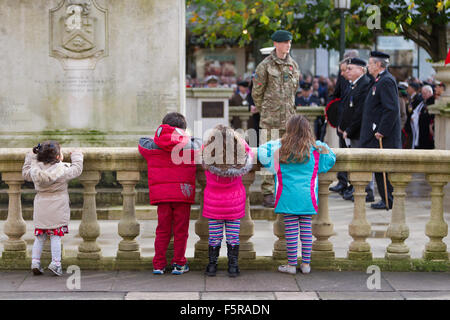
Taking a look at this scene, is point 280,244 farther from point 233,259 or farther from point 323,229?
point 233,259

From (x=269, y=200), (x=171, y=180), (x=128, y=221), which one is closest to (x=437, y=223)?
(x=171, y=180)

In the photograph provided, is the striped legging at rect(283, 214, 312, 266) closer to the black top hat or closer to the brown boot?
the brown boot

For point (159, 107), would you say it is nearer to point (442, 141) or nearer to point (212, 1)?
point (442, 141)

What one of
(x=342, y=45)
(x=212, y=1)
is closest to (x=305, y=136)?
(x=342, y=45)

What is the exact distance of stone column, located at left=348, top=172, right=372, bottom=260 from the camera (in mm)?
7094

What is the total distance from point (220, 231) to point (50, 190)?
1.37m

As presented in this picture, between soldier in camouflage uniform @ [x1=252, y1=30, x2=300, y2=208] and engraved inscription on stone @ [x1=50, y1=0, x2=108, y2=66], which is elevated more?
engraved inscription on stone @ [x1=50, y1=0, x2=108, y2=66]

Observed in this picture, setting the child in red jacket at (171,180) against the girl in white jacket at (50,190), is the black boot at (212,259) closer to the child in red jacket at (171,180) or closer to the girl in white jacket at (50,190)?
the child in red jacket at (171,180)

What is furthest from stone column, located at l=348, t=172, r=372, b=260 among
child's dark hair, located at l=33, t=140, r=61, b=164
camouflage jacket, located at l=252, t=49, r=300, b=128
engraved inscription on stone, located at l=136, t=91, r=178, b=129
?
engraved inscription on stone, located at l=136, t=91, r=178, b=129

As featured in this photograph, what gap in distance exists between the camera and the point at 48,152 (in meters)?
6.77

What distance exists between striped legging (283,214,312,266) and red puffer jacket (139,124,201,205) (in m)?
0.83

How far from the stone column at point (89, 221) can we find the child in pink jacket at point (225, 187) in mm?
944

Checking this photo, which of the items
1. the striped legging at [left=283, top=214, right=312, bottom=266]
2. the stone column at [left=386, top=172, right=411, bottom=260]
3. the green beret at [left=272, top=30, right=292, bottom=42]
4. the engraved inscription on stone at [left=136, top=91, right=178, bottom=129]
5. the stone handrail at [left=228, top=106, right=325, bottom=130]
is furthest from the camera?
the stone handrail at [left=228, top=106, right=325, bottom=130]

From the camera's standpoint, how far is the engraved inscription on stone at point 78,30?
10148 millimetres
